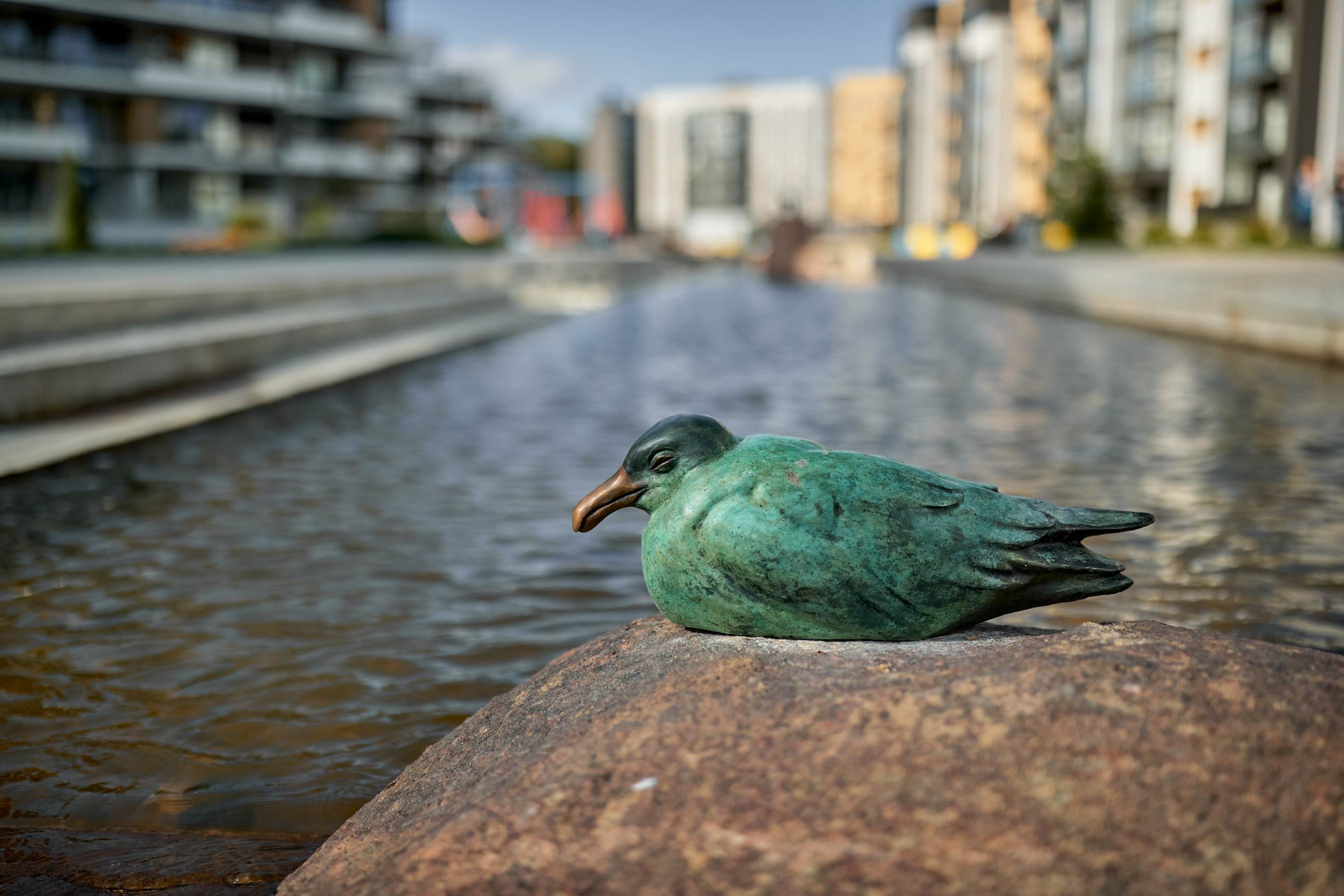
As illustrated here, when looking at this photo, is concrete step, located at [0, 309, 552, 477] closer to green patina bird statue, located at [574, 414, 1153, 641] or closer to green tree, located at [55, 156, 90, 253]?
green patina bird statue, located at [574, 414, 1153, 641]

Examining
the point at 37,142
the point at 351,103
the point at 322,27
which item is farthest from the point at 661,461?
the point at 351,103

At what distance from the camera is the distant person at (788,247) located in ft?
139

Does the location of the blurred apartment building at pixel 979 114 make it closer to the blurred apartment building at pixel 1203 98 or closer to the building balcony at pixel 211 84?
the blurred apartment building at pixel 1203 98

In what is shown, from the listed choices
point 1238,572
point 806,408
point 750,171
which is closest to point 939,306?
point 806,408

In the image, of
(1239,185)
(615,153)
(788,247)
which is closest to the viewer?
(788,247)

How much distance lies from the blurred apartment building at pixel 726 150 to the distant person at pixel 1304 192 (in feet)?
440

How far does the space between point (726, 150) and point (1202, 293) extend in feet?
558

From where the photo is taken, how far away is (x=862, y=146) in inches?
5861

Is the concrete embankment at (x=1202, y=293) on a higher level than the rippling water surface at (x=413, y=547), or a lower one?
higher

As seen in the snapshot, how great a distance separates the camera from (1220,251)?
96.2ft

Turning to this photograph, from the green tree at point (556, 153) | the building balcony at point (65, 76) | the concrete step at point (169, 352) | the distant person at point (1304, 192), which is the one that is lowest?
the concrete step at point (169, 352)

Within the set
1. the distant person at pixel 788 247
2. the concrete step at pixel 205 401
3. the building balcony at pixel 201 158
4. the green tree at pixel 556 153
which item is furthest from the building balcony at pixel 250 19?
the green tree at pixel 556 153

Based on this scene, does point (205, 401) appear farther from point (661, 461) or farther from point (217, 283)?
point (217, 283)

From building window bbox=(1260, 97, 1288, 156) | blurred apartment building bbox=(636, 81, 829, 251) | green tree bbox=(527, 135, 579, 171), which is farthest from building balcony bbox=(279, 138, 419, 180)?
blurred apartment building bbox=(636, 81, 829, 251)
